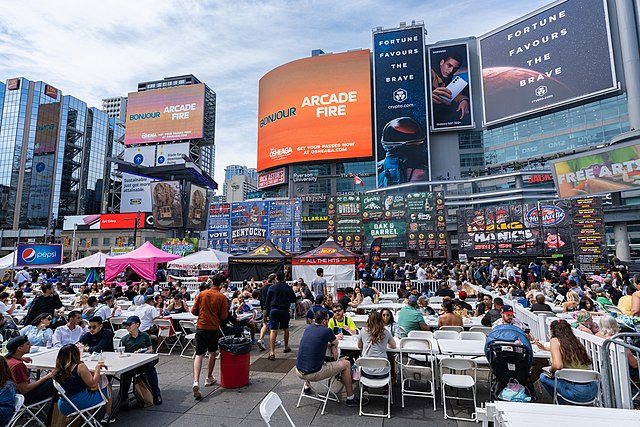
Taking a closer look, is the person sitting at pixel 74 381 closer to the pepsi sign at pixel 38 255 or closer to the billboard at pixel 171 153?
the pepsi sign at pixel 38 255

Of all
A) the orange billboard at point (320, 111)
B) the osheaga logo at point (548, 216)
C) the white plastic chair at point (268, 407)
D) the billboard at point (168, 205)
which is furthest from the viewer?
the orange billboard at point (320, 111)

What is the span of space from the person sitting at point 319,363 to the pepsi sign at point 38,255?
2356 cm

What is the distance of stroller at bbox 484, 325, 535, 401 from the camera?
4145 millimetres

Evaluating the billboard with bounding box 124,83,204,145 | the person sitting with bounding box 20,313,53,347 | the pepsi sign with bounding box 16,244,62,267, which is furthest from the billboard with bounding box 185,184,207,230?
the person sitting with bounding box 20,313,53,347

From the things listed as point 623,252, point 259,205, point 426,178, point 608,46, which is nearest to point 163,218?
point 259,205

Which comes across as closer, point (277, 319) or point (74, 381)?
point (74, 381)

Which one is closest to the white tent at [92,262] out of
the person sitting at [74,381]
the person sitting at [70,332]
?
the person sitting at [70,332]

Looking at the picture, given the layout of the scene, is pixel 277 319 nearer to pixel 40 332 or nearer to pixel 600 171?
pixel 40 332

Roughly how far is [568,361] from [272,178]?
2462 inches

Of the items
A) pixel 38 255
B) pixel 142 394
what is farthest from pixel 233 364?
pixel 38 255

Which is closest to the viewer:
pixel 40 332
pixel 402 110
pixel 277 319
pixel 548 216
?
pixel 40 332

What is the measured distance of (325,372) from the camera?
491cm

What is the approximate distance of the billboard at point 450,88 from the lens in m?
56.8

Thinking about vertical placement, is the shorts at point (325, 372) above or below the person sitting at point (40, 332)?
below
